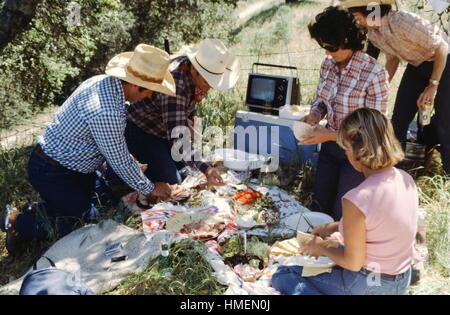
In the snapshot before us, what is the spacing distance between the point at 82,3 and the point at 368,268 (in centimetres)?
493

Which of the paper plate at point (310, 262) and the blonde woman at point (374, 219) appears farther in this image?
the paper plate at point (310, 262)

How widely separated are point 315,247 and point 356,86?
1.44 m

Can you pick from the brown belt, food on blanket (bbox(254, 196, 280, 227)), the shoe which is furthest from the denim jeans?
the shoe

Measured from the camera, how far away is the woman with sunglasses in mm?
3305

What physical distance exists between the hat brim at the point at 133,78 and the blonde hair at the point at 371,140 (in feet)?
4.60

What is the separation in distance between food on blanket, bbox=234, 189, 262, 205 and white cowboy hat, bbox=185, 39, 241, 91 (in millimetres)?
1030

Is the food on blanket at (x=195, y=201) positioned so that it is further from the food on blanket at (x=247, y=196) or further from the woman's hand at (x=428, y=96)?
the woman's hand at (x=428, y=96)

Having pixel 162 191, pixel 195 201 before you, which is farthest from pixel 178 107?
pixel 195 201

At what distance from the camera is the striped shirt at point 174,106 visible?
11.9ft

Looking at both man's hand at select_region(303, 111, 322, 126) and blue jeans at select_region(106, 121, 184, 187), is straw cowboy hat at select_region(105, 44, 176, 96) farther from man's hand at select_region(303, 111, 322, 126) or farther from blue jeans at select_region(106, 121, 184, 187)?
man's hand at select_region(303, 111, 322, 126)

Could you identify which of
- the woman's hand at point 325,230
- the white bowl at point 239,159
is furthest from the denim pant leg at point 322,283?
the white bowl at point 239,159

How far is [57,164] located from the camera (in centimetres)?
341

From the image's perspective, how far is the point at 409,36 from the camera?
3826mm
